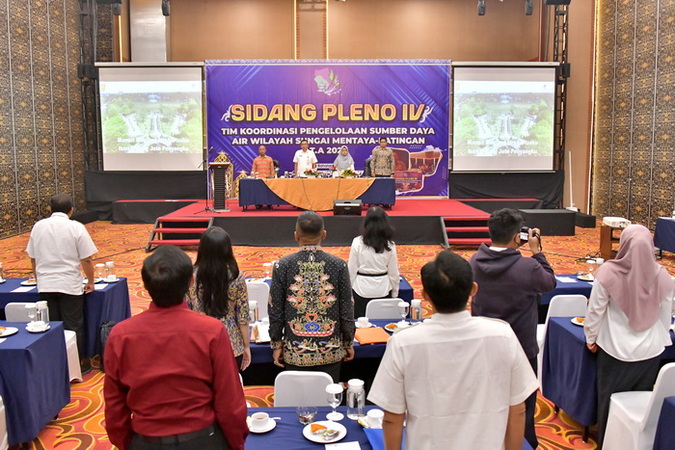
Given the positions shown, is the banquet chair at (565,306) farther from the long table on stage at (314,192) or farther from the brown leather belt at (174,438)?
the long table on stage at (314,192)

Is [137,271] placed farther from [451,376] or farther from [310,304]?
[451,376]

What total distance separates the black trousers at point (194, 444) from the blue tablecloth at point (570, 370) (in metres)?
2.24

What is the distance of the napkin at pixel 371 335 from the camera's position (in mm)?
3399

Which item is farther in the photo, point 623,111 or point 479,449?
point 623,111

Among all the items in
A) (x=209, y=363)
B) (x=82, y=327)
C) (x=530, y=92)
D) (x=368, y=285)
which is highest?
(x=530, y=92)

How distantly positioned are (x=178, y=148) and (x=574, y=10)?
30.3 ft

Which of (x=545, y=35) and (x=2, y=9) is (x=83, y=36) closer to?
(x=2, y=9)

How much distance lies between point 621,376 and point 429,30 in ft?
40.7

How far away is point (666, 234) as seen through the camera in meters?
8.60

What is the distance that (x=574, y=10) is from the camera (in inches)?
513

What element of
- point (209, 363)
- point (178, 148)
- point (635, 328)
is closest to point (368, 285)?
point (635, 328)

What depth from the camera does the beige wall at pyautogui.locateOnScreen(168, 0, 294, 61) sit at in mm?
14148

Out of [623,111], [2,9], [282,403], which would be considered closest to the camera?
[282,403]

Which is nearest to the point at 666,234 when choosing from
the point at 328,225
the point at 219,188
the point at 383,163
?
the point at 328,225
